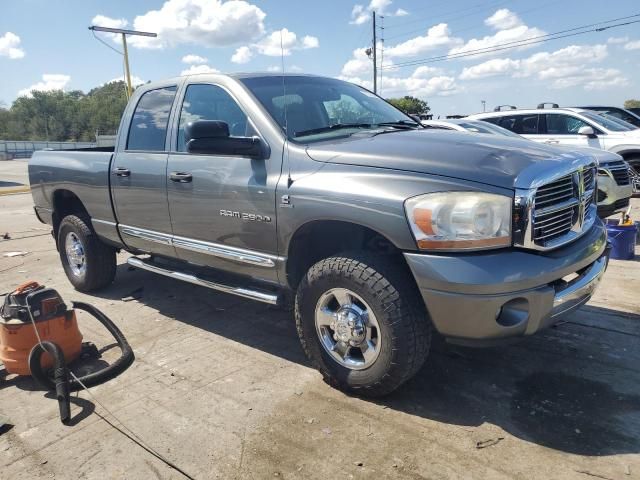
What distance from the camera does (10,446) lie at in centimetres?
278

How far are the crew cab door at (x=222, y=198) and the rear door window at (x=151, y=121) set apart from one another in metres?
0.20

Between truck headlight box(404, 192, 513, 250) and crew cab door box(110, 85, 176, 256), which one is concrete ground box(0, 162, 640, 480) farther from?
truck headlight box(404, 192, 513, 250)

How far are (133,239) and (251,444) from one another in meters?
2.51

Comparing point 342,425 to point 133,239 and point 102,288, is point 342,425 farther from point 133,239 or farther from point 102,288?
point 102,288

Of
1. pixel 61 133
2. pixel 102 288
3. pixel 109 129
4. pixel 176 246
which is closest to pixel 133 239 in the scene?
pixel 176 246

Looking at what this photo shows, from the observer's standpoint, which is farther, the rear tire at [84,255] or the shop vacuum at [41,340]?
the rear tire at [84,255]

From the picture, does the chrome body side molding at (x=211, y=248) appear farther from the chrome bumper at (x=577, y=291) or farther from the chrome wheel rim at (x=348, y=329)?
the chrome bumper at (x=577, y=291)

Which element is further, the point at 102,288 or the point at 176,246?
the point at 102,288

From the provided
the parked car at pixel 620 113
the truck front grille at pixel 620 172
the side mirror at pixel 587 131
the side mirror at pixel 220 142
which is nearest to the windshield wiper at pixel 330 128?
the side mirror at pixel 220 142

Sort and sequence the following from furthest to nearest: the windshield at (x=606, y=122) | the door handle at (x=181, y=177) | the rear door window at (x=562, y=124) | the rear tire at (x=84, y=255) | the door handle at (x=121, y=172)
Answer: the rear door window at (x=562, y=124) < the windshield at (x=606, y=122) < the rear tire at (x=84, y=255) < the door handle at (x=121, y=172) < the door handle at (x=181, y=177)

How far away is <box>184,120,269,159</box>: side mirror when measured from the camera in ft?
10.7

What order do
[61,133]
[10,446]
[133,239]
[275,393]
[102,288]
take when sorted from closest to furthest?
1. [10,446]
2. [275,393]
3. [133,239]
4. [102,288]
5. [61,133]

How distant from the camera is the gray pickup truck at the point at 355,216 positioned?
8.40 ft

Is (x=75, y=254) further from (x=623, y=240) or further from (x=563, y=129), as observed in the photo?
(x=563, y=129)
